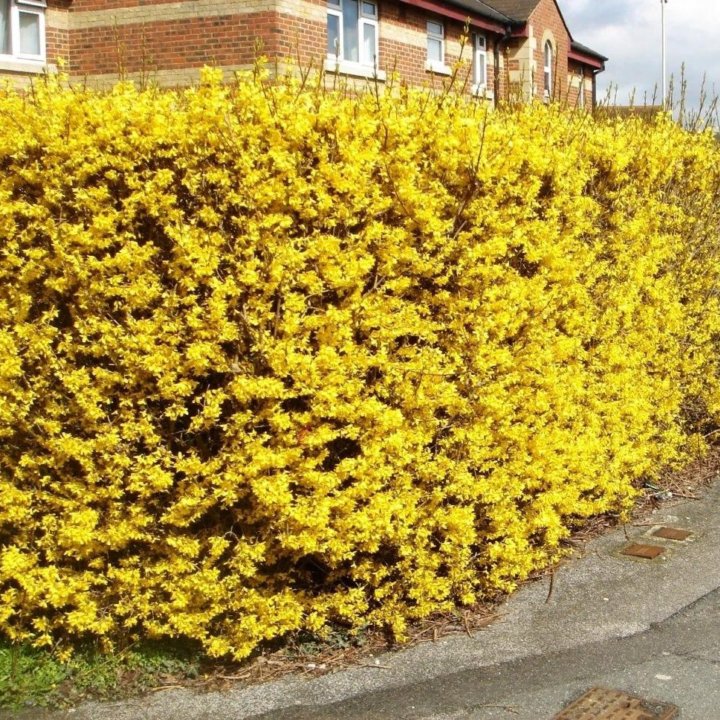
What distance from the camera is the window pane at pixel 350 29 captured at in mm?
17672

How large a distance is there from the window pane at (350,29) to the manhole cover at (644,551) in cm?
1385

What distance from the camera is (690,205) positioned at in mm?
6934

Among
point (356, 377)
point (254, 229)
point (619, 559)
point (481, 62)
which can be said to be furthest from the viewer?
point (481, 62)

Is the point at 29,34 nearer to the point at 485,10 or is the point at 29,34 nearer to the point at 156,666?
the point at 485,10

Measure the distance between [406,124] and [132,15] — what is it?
44.8ft

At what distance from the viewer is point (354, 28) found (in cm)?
1786

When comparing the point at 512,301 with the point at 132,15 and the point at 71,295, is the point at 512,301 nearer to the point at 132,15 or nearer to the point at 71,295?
A: the point at 71,295

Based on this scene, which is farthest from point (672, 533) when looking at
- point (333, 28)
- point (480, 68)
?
point (480, 68)

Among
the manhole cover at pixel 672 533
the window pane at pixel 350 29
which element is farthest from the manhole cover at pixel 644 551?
the window pane at pixel 350 29

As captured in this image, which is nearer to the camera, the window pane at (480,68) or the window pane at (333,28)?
the window pane at (333,28)

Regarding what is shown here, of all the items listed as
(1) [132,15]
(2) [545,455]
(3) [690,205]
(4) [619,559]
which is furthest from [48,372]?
(1) [132,15]

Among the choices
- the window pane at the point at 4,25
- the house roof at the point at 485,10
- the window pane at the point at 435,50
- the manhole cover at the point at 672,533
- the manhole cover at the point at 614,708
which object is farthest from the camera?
the house roof at the point at 485,10

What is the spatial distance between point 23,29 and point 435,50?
9008 mm

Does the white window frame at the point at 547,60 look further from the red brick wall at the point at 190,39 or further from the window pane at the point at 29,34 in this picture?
the window pane at the point at 29,34
